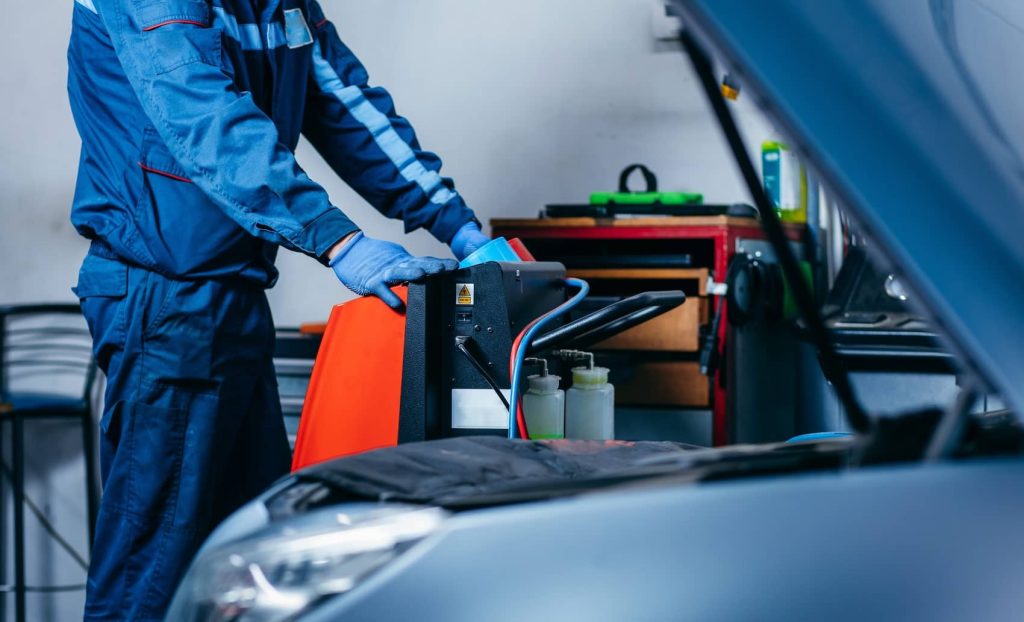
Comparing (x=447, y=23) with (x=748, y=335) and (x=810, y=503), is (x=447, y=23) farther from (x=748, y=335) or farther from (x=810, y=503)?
(x=810, y=503)

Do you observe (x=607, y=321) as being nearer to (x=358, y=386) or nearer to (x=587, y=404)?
(x=587, y=404)

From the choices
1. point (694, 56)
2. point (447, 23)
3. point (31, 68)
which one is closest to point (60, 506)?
point (31, 68)

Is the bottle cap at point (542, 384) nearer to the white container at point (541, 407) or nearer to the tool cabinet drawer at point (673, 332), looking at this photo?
the white container at point (541, 407)

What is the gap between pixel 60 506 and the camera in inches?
116

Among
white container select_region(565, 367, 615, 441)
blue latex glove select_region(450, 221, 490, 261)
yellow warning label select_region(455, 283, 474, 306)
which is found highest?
blue latex glove select_region(450, 221, 490, 261)

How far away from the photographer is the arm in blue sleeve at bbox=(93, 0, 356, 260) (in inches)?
53.0

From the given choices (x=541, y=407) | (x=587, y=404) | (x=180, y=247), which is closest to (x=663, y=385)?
(x=587, y=404)

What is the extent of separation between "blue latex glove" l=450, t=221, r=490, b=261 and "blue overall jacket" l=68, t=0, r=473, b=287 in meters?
0.03

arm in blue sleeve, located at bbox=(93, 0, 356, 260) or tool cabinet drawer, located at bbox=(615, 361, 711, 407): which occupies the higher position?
arm in blue sleeve, located at bbox=(93, 0, 356, 260)

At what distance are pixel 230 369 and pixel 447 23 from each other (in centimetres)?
163

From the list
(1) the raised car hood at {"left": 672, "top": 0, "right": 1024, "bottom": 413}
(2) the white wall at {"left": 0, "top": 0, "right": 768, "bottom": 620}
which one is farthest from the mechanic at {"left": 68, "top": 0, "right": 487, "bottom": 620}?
(2) the white wall at {"left": 0, "top": 0, "right": 768, "bottom": 620}

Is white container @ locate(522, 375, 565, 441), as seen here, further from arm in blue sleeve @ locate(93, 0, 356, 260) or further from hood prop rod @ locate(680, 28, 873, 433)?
hood prop rod @ locate(680, 28, 873, 433)

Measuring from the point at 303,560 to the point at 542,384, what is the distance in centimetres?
82

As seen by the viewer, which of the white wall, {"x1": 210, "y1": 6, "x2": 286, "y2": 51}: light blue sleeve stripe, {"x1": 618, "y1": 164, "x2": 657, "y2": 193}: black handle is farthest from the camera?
the white wall
